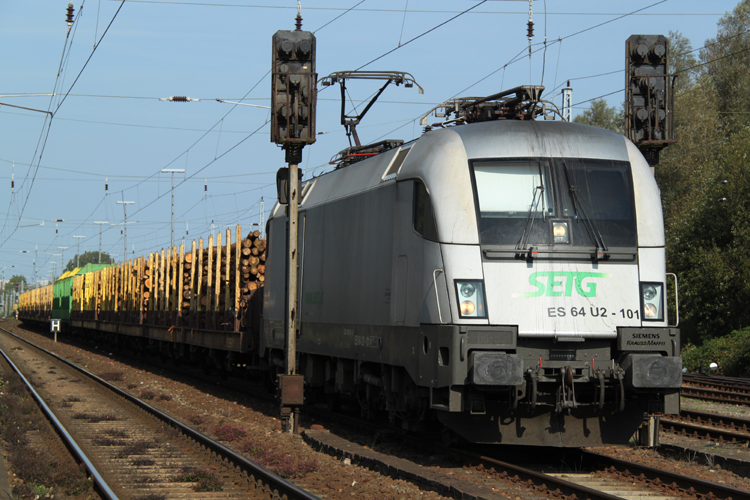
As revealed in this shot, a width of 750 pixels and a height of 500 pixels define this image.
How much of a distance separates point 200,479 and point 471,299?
11.4ft

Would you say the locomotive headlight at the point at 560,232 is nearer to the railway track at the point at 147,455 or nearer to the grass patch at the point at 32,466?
the railway track at the point at 147,455

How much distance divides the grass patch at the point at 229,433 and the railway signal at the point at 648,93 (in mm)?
6777

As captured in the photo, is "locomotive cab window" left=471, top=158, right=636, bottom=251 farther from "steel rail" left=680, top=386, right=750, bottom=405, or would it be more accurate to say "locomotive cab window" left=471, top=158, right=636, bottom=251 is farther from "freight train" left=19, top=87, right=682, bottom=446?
"steel rail" left=680, top=386, right=750, bottom=405

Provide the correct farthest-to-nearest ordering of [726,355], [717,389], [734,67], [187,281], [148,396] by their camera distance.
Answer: [734,67], [726,355], [187,281], [717,389], [148,396]

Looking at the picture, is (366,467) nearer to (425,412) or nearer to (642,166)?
(425,412)

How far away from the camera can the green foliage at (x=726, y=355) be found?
2572 cm

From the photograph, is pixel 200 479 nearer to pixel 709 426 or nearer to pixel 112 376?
pixel 709 426

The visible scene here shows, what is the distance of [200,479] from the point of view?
30.0 feet

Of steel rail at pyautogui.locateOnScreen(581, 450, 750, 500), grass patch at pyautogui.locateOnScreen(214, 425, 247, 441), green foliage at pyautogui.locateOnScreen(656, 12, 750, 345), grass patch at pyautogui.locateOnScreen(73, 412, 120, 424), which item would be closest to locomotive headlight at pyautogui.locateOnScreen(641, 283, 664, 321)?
steel rail at pyautogui.locateOnScreen(581, 450, 750, 500)

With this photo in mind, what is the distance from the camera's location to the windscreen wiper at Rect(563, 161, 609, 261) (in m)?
8.93

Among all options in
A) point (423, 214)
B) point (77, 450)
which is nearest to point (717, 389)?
point (423, 214)

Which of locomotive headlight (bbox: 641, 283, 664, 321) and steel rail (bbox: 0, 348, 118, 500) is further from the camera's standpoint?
locomotive headlight (bbox: 641, 283, 664, 321)

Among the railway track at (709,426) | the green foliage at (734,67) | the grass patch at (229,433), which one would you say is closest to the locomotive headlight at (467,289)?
the grass patch at (229,433)

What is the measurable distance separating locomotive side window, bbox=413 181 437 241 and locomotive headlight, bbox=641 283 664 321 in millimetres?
2276
